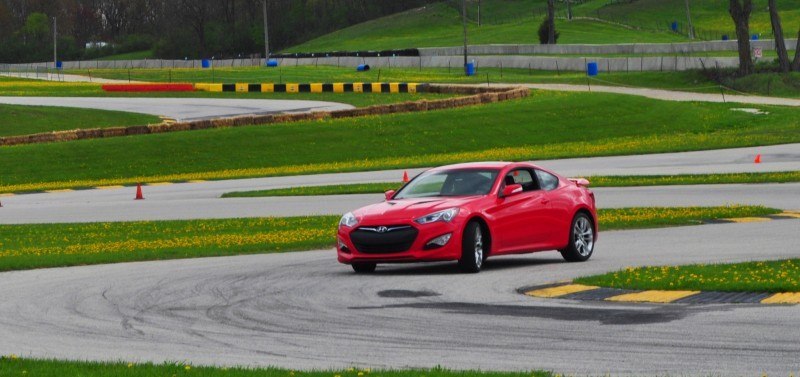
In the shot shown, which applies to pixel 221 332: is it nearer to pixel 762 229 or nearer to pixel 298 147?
pixel 762 229

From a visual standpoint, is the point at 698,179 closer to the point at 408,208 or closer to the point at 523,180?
the point at 523,180

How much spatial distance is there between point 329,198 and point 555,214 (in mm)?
14058

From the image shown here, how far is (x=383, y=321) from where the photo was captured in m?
13.5

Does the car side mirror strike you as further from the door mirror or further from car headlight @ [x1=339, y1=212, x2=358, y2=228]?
car headlight @ [x1=339, y1=212, x2=358, y2=228]

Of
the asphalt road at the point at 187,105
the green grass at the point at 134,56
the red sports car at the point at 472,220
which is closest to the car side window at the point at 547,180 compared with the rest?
the red sports car at the point at 472,220

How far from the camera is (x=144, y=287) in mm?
16984

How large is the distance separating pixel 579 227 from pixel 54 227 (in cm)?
1186

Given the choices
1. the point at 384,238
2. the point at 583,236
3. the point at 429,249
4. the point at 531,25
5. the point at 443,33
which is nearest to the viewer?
the point at 429,249

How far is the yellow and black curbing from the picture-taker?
1416 cm

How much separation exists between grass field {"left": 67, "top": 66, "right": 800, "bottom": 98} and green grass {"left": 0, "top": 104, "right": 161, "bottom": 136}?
23074 mm

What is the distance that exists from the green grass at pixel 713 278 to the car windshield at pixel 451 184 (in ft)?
8.10

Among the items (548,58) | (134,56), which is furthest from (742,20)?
(134,56)

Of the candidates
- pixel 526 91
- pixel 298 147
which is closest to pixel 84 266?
pixel 298 147

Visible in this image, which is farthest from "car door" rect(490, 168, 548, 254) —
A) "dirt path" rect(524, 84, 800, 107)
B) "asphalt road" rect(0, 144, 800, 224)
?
"dirt path" rect(524, 84, 800, 107)
